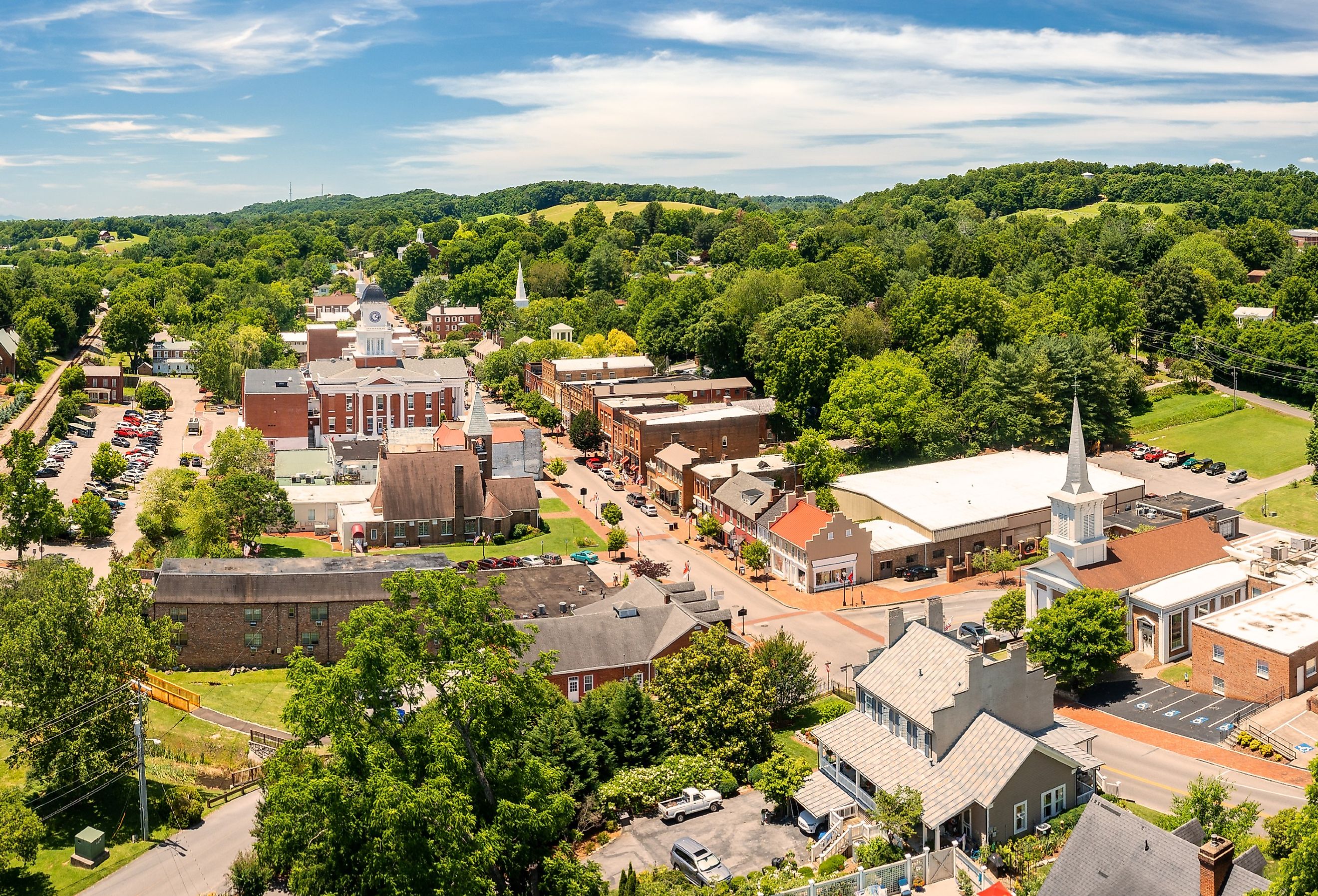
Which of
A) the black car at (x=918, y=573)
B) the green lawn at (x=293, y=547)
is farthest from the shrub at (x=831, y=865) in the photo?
the green lawn at (x=293, y=547)

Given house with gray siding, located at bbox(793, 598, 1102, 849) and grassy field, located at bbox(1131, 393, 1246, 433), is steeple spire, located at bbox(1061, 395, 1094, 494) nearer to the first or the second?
house with gray siding, located at bbox(793, 598, 1102, 849)

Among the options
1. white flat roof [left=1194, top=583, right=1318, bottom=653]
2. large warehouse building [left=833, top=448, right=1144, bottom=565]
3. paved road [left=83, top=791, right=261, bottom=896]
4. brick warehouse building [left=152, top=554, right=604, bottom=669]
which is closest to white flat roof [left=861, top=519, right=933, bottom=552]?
large warehouse building [left=833, top=448, right=1144, bottom=565]

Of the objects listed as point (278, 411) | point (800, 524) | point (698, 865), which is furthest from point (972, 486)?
point (278, 411)

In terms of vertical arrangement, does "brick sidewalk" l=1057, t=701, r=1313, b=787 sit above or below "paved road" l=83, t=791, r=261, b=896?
above

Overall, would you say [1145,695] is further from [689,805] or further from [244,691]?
[244,691]

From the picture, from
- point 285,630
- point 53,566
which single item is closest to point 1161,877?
point 285,630

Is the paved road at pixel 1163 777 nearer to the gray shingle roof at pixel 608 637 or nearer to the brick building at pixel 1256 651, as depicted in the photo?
the brick building at pixel 1256 651
